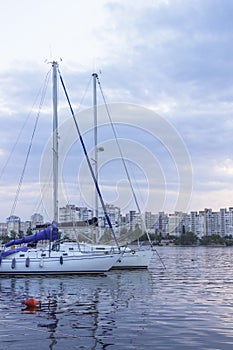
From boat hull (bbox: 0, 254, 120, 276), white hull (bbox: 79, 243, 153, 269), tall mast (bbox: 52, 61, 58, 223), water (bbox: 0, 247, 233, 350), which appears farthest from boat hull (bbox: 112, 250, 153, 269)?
water (bbox: 0, 247, 233, 350)

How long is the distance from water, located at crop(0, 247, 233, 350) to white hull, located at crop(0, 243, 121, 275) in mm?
5483

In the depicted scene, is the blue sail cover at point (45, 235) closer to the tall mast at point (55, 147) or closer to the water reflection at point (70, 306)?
the tall mast at point (55, 147)

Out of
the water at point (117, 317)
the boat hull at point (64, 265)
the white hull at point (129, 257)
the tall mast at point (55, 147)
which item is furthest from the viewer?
the white hull at point (129, 257)

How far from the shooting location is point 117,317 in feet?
65.1

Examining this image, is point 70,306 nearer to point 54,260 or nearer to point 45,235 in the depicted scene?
point 54,260

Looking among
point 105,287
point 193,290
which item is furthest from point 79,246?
point 193,290

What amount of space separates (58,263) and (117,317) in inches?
761

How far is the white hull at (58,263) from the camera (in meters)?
38.5

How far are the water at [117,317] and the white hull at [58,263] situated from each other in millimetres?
5483

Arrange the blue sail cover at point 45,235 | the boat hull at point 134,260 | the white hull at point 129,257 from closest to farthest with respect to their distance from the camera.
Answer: the blue sail cover at point 45,235
the white hull at point 129,257
the boat hull at point 134,260

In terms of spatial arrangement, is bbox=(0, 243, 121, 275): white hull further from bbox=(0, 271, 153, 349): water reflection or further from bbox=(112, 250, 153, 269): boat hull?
bbox=(112, 250, 153, 269): boat hull

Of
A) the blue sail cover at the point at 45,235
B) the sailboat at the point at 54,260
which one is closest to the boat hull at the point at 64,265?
the sailboat at the point at 54,260

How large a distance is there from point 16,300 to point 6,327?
7.78 metres

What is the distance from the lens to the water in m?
15.7
